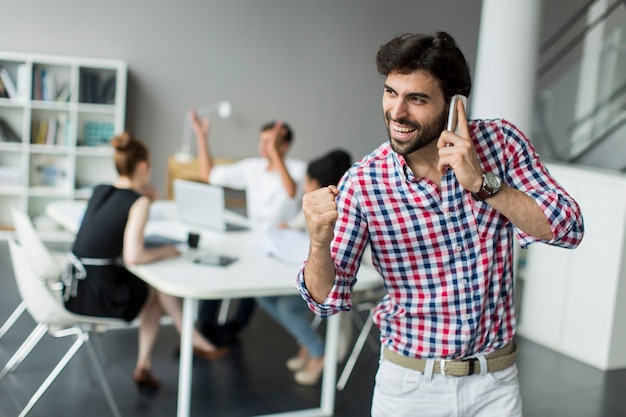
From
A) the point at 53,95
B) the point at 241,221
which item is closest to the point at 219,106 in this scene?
the point at 53,95

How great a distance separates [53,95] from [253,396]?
4.19 metres

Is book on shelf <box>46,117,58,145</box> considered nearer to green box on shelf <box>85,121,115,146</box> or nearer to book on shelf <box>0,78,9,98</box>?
green box on shelf <box>85,121,115,146</box>

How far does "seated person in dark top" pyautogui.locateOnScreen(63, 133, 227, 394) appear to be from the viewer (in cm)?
364

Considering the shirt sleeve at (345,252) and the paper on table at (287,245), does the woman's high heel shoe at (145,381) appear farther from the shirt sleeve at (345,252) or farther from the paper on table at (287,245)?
the shirt sleeve at (345,252)

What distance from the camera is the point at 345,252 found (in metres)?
1.85

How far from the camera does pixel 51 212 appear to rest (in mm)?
4781

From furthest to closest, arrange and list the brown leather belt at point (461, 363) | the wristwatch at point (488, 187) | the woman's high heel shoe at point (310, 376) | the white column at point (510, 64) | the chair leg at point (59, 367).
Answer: the white column at point (510, 64), the woman's high heel shoe at point (310, 376), the chair leg at point (59, 367), the brown leather belt at point (461, 363), the wristwatch at point (488, 187)

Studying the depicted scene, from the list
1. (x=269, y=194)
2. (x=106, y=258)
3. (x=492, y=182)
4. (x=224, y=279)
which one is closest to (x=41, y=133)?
(x=269, y=194)

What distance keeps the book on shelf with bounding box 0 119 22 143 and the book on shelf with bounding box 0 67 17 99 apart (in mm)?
247

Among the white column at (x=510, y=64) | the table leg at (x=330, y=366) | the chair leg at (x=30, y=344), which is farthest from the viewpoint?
the white column at (x=510, y=64)

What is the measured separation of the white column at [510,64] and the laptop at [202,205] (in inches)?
65.6

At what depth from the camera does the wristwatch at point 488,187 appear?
5.55 ft

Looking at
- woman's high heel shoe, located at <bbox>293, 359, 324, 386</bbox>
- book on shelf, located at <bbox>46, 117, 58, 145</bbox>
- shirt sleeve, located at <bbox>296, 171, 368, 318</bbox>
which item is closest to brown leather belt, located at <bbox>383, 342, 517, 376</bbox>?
shirt sleeve, located at <bbox>296, 171, 368, 318</bbox>

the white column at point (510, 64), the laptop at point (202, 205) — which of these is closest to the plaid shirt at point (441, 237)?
the laptop at point (202, 205)
